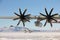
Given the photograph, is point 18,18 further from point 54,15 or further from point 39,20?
→ point 54,15

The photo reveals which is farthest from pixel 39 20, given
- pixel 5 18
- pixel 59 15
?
pixel 5 18

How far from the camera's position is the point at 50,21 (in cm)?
4362

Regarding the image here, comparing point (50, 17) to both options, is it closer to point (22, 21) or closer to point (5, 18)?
point (22, 21)

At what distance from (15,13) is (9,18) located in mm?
1892

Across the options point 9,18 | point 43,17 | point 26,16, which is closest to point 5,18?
point 9,18

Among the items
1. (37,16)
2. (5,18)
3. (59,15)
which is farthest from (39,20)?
(5,18)

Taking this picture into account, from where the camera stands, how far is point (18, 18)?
45469 millimetres

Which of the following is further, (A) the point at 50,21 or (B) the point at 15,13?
(B) the point at 15,13

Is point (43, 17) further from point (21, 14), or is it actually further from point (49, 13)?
point (21, 14)

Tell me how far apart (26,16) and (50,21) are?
15.4ft

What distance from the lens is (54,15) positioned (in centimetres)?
4541

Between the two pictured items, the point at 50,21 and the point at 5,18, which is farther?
the point at 5,18

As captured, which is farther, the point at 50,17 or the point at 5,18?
the point at 5,18

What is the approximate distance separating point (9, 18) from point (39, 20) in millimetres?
6147
